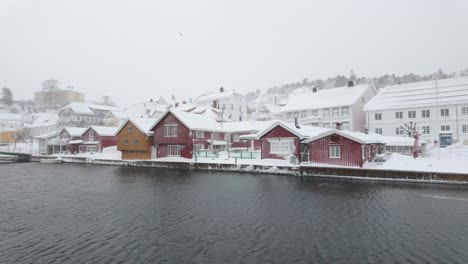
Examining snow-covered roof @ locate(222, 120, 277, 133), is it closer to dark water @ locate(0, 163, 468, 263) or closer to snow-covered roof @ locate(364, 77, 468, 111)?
snow-covered roof @ locate(364, 77, 468, 111)

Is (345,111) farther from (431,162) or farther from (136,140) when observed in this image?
(136,140)

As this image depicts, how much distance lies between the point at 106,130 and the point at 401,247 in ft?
208

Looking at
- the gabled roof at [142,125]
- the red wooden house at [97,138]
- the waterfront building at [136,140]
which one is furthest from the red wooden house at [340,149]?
the red wooden house at [97,138]

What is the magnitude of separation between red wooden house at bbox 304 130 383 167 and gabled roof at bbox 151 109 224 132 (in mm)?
20024

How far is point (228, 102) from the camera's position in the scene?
83.2 m

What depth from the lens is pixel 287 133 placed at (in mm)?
37250

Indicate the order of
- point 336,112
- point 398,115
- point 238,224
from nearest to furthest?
point 238,224, point 398,115, point 336,112

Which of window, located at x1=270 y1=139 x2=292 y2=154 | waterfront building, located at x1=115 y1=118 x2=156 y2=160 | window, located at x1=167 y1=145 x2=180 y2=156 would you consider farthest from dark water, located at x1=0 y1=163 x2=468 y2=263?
waterfront building, located at x1=115 y1=118 x2=156 y2=160

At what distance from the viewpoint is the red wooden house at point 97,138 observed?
60200 millimetres

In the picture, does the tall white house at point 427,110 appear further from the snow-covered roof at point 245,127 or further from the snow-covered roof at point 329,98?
the snow-covered roof at point 245,127

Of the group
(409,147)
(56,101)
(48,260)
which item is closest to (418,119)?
(409,147)

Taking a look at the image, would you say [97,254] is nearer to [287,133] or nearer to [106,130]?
[287,133]

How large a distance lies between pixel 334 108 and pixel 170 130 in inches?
1386

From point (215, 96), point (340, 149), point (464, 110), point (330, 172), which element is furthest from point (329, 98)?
point (215, 96)
